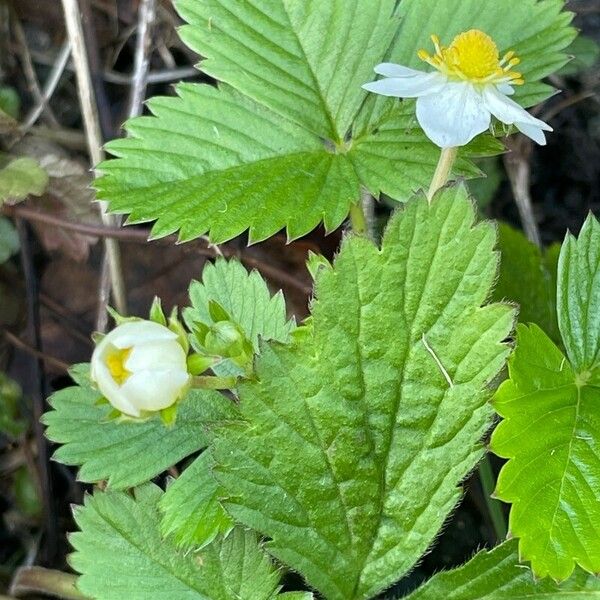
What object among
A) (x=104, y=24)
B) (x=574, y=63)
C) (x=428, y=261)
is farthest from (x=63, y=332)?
(x=574, y=63)

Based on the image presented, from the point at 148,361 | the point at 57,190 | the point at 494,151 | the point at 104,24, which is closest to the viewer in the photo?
the point at 148,361

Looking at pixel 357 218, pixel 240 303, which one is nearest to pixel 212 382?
pixel 240 303

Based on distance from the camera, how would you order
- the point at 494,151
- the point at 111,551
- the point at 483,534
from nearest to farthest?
the point at 111,551
the point at 494,151
the point at 483,534

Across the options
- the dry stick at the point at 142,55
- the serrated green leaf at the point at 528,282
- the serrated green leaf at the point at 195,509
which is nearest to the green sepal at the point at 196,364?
the serrated green leaf at the point at 195,509

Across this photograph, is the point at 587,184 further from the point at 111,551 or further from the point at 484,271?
the point at 111,551

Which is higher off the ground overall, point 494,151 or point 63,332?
point 494,151

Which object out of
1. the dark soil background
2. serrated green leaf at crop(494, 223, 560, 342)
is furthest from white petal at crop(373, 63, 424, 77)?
the dark soil background
